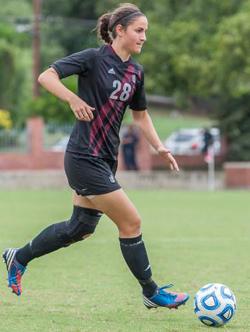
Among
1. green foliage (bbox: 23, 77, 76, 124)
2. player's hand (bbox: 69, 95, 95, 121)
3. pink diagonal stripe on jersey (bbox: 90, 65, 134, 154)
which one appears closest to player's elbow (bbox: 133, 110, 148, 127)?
pink diagonal stripe on jersey (bbox: 90, 65, 134, 154)

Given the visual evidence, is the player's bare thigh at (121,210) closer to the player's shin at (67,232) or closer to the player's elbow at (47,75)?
the player's shin at (67,232)

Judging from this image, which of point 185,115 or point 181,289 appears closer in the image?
point 181,289

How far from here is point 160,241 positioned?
45.6ft

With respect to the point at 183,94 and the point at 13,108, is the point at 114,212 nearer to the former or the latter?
A: the point at 183,94

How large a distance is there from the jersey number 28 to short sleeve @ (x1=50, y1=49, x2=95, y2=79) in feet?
0.78

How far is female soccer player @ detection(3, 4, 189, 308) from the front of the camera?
728cm

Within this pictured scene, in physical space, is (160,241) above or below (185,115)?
above

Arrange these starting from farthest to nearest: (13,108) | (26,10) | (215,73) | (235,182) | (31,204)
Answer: (26,10) < (13,108) < (215,73) < (235,182) < (31,204)

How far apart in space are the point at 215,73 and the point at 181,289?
2814 centimetres

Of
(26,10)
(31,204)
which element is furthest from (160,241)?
(26,10)

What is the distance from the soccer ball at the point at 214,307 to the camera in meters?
7.09

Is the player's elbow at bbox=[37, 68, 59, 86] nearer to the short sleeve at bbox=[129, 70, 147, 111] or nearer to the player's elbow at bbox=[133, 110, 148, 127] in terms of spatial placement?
the short sleeve at bbox=[129, 70, 147, 111]

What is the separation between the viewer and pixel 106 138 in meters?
7.34

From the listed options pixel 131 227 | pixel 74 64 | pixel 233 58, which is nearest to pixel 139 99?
pixel 74 64
